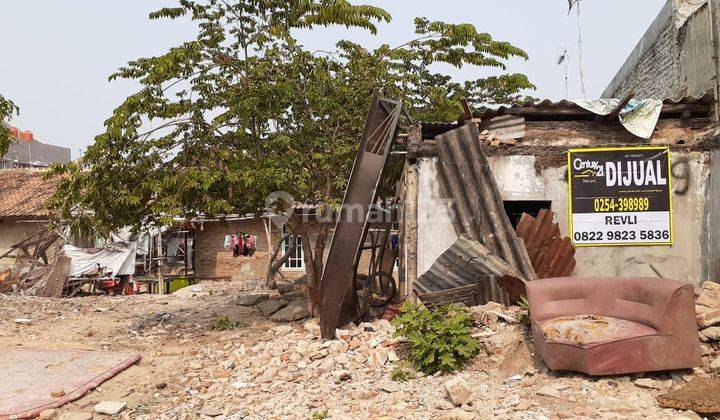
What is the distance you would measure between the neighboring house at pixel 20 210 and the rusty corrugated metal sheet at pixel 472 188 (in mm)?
13213

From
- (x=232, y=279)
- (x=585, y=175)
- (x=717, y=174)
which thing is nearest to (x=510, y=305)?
(x=585, y=175)

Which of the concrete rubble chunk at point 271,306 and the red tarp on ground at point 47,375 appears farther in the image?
the concrete rubble chunk at point 271,306

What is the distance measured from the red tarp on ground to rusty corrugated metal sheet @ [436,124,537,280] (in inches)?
191

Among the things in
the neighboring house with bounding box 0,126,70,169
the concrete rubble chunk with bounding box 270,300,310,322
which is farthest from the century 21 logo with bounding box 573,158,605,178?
the neighboring house with bounding box 0,126,70,169

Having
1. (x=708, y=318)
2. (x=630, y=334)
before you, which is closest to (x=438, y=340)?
(x=630, y=334)

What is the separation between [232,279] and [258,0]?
36.6ft

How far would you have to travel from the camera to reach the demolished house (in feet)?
23.9

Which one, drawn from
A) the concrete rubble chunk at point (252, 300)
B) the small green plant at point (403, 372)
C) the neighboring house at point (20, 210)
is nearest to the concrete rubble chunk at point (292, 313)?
the concrete rubble chunk at point (252, 300)

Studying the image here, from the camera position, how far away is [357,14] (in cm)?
923

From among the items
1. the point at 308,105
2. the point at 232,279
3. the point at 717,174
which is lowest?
the point at 232,279

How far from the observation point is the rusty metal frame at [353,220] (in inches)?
298

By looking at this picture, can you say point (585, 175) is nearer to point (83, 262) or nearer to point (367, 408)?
point (367, 408)

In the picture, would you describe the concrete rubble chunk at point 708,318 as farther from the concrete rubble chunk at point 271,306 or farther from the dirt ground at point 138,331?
the concrete rubble chunk at point 271,306

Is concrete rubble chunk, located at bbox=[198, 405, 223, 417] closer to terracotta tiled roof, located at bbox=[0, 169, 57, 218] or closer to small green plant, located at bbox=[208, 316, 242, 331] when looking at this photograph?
small green plant, located at bbox=[208, 316, 242, 331]
